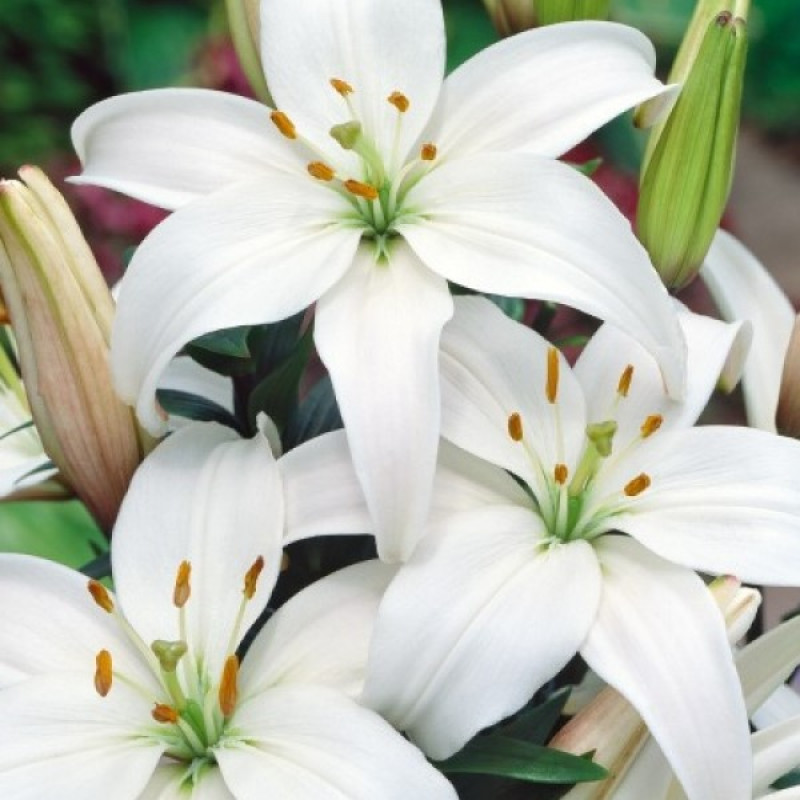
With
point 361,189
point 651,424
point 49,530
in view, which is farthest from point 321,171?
point 49,530

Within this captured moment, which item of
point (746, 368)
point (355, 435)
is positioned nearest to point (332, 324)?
point (355, 435)

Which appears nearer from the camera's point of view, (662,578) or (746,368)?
(662,578)

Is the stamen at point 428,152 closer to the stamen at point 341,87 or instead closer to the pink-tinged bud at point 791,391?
the stamen at point 341,87

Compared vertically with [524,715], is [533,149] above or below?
above

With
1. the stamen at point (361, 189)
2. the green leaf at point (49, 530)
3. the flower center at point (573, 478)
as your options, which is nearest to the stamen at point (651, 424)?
the flower center at point (573, 478)

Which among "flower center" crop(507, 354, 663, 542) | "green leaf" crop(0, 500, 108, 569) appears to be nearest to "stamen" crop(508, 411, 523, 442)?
"flower center" crop(507, 354, 663, 542)

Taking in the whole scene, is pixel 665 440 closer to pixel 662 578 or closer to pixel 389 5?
pixel 662 578
